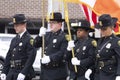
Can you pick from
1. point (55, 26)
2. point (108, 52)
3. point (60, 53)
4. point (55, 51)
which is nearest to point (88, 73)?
point (108, 52)

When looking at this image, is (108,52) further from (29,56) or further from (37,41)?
(37,41)

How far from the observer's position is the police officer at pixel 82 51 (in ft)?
25.6

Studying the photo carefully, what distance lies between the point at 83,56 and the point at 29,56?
950mm

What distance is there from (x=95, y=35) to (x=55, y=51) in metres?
0.82

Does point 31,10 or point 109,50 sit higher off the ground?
point 109,50

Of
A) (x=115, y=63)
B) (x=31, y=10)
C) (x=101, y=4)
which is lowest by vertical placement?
(x=31, y=10)

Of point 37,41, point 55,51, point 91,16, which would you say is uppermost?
point 91,16

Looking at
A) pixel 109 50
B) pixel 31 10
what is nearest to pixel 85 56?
pixel 109 50

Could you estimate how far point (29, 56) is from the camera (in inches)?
321

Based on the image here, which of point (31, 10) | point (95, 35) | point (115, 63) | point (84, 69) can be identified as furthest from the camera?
point (31, 10)

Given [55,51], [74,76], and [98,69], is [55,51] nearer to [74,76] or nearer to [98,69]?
[74,76]

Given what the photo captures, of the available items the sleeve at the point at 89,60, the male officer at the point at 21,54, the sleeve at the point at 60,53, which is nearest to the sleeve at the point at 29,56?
the male officer at the point at 21,54

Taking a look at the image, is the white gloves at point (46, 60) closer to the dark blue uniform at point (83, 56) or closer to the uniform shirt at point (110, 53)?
the dark blue uniform at point (83, 56)

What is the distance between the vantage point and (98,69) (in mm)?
7496
